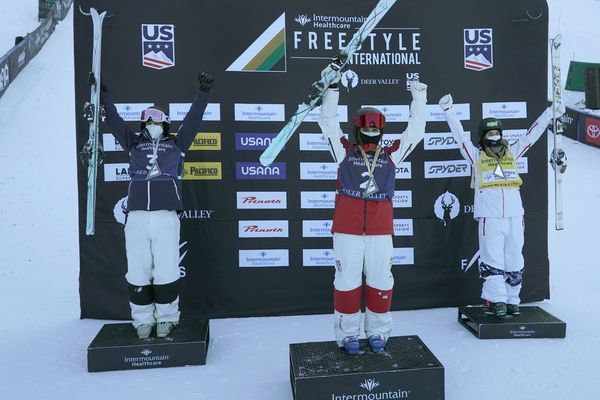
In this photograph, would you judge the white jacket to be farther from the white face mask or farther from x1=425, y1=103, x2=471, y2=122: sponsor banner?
the white face mask

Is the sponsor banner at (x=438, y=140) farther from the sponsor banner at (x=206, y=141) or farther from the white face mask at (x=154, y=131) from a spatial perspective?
the white face mask at (x=154, y=131)

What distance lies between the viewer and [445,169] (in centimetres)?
521

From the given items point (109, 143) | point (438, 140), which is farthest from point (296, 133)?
point (109, 143)

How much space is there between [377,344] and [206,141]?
90.9 inches

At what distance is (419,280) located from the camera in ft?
17.2

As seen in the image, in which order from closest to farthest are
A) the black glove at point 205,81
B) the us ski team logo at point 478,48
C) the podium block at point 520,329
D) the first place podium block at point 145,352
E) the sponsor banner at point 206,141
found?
the first place podium block at point 145,352, the black glove at point 205,81, the podium block at point 520,329, the sponsor banner at point 206,141, the us ski team logo at point 478,48

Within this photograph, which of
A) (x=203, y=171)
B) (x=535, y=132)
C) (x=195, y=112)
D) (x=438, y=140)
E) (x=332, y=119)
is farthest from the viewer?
(x=438, y=140)

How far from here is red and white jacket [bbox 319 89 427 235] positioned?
145 inches

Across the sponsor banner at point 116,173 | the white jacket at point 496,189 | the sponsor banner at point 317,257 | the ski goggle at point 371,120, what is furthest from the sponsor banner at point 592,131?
the sponsor banner at point 116,173

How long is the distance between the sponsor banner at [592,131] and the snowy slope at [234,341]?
4.32 metres

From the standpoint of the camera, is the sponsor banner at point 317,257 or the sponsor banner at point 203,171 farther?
the sponsor banner at point 317,257

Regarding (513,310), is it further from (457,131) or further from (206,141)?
(206,141)

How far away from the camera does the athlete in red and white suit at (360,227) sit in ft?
12.1

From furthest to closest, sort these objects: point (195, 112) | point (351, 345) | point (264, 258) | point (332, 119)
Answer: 1. point (264, 258)
2. point (195, 112)
3. point (332, 119)
4. point (351, 345)
